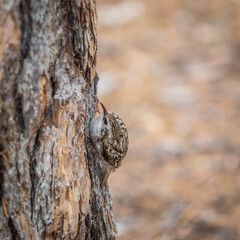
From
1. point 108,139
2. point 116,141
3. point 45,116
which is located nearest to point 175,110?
point 116,141

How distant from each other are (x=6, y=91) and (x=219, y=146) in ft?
13.8

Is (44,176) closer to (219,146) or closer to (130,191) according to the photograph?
(130,191)

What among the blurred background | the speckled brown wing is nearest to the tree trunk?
the speckled brown wing

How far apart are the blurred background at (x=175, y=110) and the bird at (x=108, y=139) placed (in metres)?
1.93

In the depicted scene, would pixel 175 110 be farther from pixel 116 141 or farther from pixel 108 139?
pixel 108 139

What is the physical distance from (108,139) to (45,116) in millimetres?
718

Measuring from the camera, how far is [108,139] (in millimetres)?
2984

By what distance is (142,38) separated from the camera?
8633 millimetres

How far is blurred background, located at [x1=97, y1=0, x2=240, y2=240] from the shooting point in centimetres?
514

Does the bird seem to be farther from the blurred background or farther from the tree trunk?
the blurred background

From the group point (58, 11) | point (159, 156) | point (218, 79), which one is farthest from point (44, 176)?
point (218, 79)

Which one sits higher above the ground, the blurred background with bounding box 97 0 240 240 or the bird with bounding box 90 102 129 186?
the blurred background with bounding box 97 0 240 240

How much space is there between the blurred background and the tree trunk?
249cm

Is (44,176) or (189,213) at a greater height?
(189,213)
